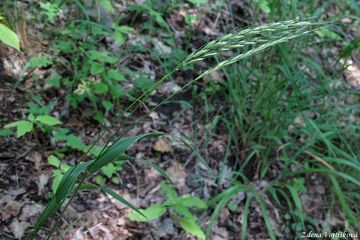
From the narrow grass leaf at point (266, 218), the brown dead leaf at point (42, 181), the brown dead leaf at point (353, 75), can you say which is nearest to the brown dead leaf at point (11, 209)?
the brown dead leaf at point (42, 181)

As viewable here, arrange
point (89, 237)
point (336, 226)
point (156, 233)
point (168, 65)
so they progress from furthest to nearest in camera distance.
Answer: point (168, 65)
point (336, 226)
point (156, 233)
point (89, 237)

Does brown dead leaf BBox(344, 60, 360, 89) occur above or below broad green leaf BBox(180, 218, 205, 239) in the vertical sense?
below

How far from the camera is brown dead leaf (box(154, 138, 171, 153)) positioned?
8.11 feet

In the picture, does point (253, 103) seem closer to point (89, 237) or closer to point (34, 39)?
point (89, 237)

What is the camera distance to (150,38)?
9.57 ft

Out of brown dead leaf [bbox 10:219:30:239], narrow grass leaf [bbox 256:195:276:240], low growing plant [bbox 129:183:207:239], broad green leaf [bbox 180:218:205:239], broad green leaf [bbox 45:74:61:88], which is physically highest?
broad green leaf [bbox 45:74:61:88]

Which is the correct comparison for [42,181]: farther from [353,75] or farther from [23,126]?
[353,75]

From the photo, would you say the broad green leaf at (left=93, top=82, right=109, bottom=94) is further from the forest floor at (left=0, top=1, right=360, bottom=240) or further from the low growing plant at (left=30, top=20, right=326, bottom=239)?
the low growing plant at (left=30, top=20, right=326, bottom=239)

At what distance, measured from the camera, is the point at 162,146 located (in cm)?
249

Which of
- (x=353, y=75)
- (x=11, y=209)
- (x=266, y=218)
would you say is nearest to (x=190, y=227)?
(x=266, y=218)

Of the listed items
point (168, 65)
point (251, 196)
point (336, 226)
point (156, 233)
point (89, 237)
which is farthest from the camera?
point (168, 65)

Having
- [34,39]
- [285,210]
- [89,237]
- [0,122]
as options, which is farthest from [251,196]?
[34,39]

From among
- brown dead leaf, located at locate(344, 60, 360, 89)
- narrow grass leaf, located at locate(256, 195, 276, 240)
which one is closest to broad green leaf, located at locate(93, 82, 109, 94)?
narrow grass leaf, located at locate(256, 195, 276, 240)

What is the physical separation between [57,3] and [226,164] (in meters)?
1.51
